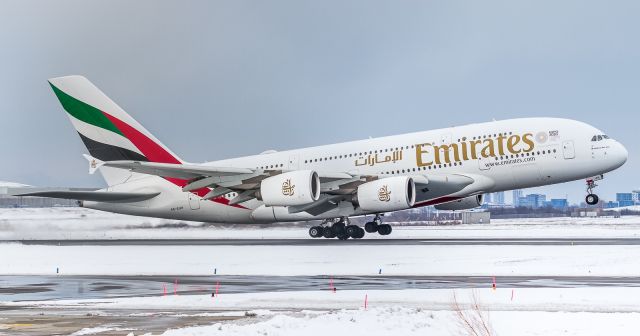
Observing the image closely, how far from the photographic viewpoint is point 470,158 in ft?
155

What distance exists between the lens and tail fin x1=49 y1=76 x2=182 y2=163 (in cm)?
5178

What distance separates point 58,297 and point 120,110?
30.8 meters

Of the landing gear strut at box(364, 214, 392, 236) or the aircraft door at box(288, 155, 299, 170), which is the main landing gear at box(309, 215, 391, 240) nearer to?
the landing gear strut at box(364, 214, 392, 236)

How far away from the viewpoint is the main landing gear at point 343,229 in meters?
50.1

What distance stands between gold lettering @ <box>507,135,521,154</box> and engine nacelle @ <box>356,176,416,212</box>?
5.67 meters

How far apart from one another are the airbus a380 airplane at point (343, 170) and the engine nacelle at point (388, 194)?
0.05m

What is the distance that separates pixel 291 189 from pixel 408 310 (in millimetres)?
27701

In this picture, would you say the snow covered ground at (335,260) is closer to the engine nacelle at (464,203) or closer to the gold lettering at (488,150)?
the gold lettering at (488,150)

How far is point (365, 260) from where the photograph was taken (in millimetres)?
34500

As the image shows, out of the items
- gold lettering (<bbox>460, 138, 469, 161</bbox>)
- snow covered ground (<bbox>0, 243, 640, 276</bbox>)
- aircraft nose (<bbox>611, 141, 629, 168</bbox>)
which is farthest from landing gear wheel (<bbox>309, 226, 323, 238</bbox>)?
aircraft nose (<bbox>611, 141, 629, 168</bbox>)

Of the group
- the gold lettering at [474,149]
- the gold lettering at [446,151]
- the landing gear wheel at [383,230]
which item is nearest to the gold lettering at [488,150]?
the gold lettering at [474,149]

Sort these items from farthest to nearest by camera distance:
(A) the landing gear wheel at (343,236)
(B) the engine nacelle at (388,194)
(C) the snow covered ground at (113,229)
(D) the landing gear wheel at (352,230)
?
A: (C) the snow covered ground at (113,229) < (A) the landing gear wheel at (343,236) < (D) the landing gear wheel at (352,230) < (B) the engine nacelle at (388,194)

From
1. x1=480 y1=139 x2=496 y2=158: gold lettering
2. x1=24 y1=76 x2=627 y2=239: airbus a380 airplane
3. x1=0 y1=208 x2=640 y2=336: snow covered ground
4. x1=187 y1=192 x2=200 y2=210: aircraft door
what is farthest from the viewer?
x1=187 y1=192 x2=200 y2=210: aircraft door

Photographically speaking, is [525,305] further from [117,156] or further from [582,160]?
[117,156]
